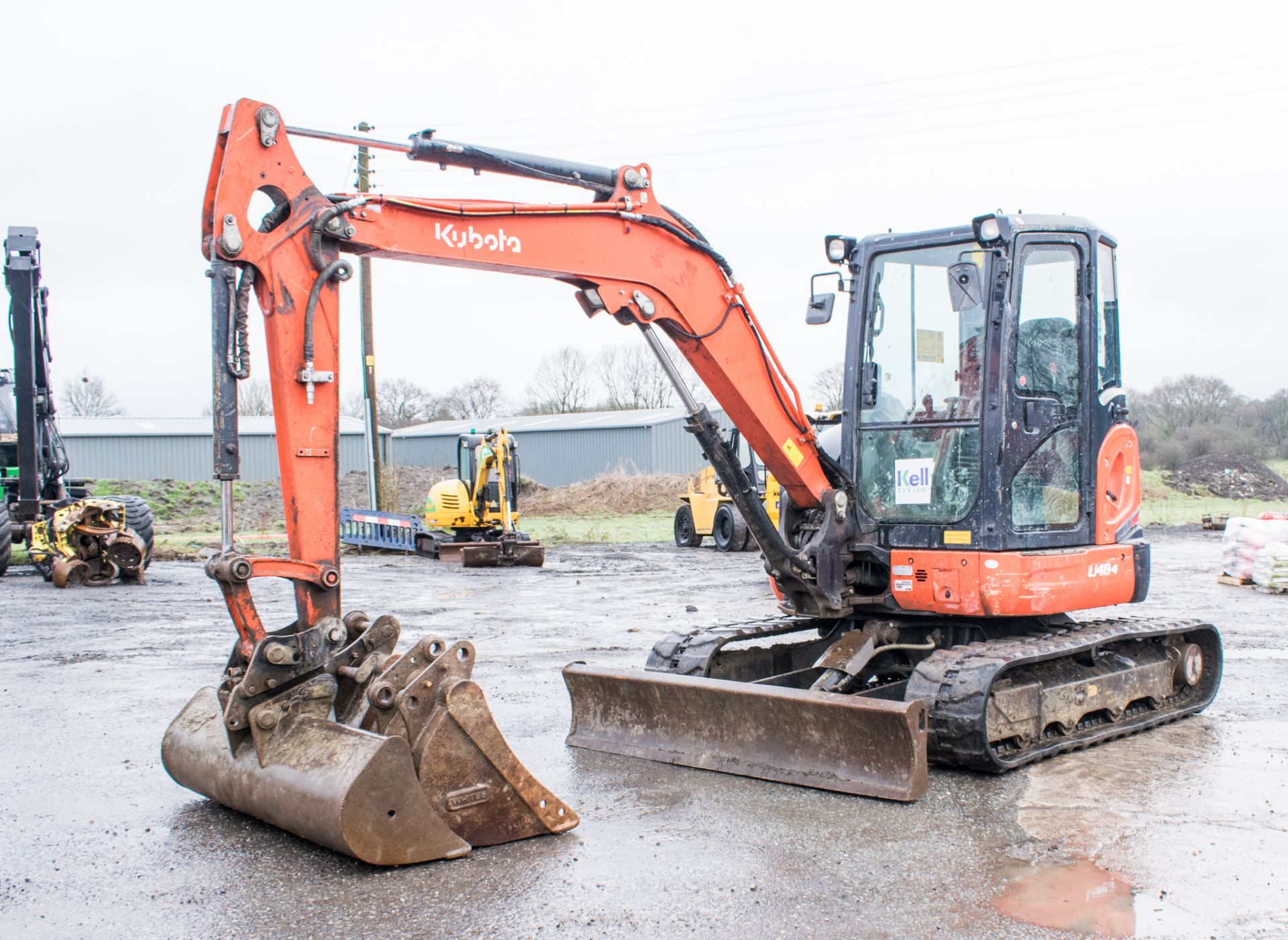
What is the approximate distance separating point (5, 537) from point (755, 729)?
48.5ft

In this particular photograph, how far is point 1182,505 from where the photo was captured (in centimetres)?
3822

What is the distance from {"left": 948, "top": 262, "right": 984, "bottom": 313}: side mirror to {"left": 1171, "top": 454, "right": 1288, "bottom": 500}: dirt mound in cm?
3793

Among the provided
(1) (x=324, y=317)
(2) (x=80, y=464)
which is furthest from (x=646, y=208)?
(2) (x=80, y=464)

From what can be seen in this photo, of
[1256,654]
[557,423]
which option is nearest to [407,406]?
[557,423]

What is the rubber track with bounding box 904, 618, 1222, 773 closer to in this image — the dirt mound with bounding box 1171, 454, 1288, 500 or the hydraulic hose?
the hydraulic hose

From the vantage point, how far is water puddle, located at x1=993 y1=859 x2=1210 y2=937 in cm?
426

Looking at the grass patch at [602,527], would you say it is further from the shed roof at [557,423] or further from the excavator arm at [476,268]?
the excavator arm at [476,268]

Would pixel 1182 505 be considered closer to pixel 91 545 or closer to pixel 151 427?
pixel 91 545

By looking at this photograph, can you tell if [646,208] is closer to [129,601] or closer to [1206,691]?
[1206,691]

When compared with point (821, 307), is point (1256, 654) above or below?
below

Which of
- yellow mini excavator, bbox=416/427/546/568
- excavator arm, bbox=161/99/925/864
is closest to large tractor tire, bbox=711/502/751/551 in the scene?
yellow mini excavator, bbox=416/427/546/568

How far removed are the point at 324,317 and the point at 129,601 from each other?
11051 millimetres

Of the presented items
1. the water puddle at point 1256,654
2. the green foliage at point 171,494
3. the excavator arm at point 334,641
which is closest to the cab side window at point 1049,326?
the excavator arm at point 334,641

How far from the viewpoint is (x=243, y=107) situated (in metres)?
5.23
